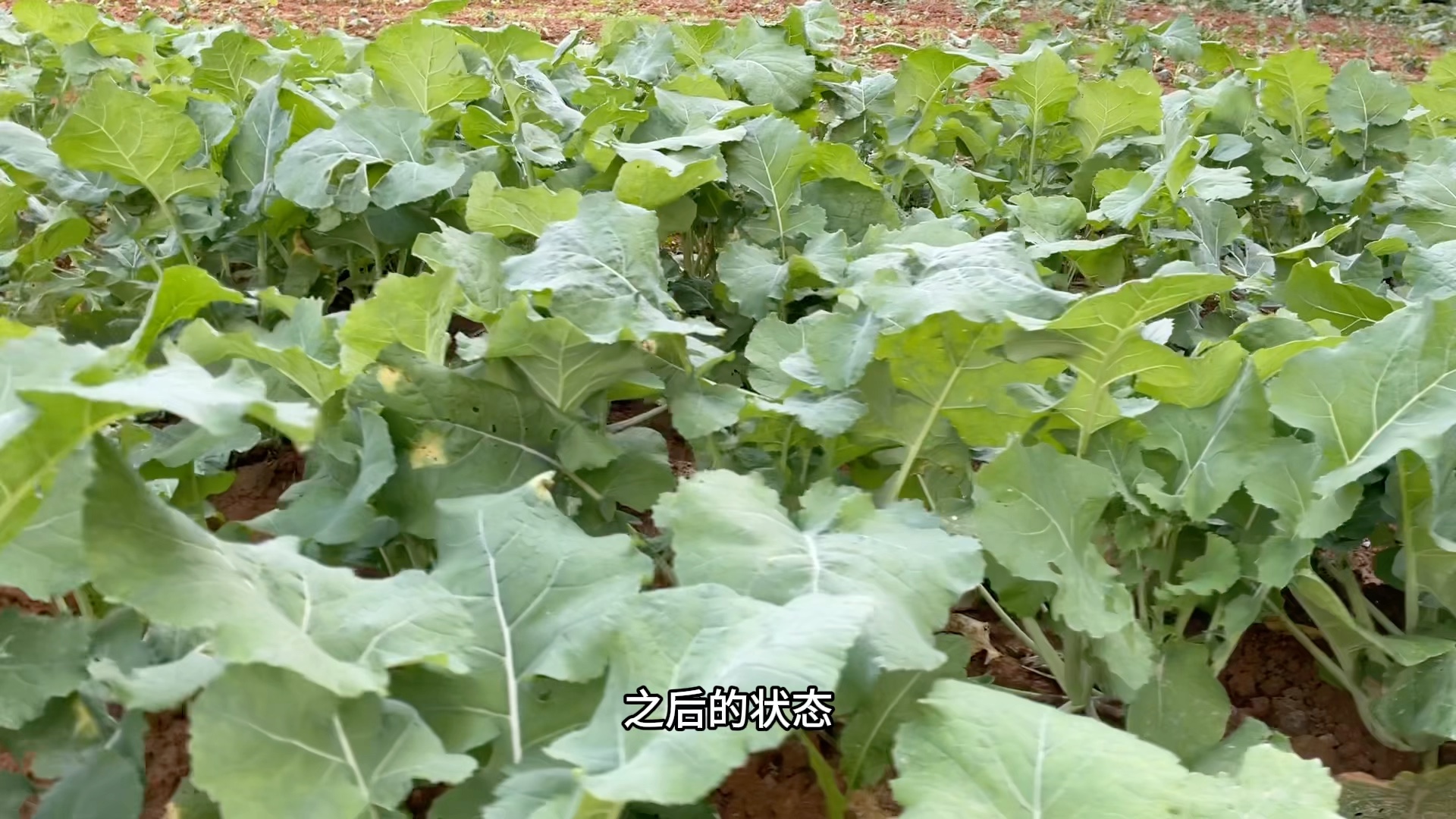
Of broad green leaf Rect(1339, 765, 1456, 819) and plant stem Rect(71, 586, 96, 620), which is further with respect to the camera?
broad green leaf Rect(1339, 765, 1456, 819)

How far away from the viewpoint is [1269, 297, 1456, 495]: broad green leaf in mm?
1191

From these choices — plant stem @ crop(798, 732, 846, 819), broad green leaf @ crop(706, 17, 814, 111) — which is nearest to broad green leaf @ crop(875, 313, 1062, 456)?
plant stem @ crop(798, 732, 846, 819)

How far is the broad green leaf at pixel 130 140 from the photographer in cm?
158

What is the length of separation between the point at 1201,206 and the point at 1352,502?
1.15 meters

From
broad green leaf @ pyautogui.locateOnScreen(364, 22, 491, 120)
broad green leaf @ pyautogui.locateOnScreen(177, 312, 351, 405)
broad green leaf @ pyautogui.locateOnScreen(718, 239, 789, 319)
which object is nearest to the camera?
broad green leaf @ pyautogui.locateOnScreen(177, 312, 351, 405)

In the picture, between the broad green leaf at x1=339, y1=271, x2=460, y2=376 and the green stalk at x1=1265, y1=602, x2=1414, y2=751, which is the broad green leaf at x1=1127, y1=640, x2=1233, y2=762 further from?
the broad green leaf at x1=339, y1=271, x2=460, y2=376

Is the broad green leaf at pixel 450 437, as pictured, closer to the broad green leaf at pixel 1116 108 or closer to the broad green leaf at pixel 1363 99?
the broad green leaf at pixel 1116 108

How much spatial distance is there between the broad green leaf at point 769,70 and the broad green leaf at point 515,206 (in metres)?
1.00

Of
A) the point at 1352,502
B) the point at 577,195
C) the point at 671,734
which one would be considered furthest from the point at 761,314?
the point at 671,734

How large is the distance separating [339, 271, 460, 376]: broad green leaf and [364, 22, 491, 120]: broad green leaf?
0.99 m

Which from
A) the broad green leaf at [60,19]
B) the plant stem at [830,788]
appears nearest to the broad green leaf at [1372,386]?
the plant stem at [830,788]

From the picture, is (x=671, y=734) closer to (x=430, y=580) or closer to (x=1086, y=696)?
(x=430, y=580)

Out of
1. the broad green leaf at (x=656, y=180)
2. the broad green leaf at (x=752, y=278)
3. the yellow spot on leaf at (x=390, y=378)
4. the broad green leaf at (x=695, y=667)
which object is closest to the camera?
the broad green leaf at (x=695, y=667)

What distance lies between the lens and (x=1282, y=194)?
2570mm
